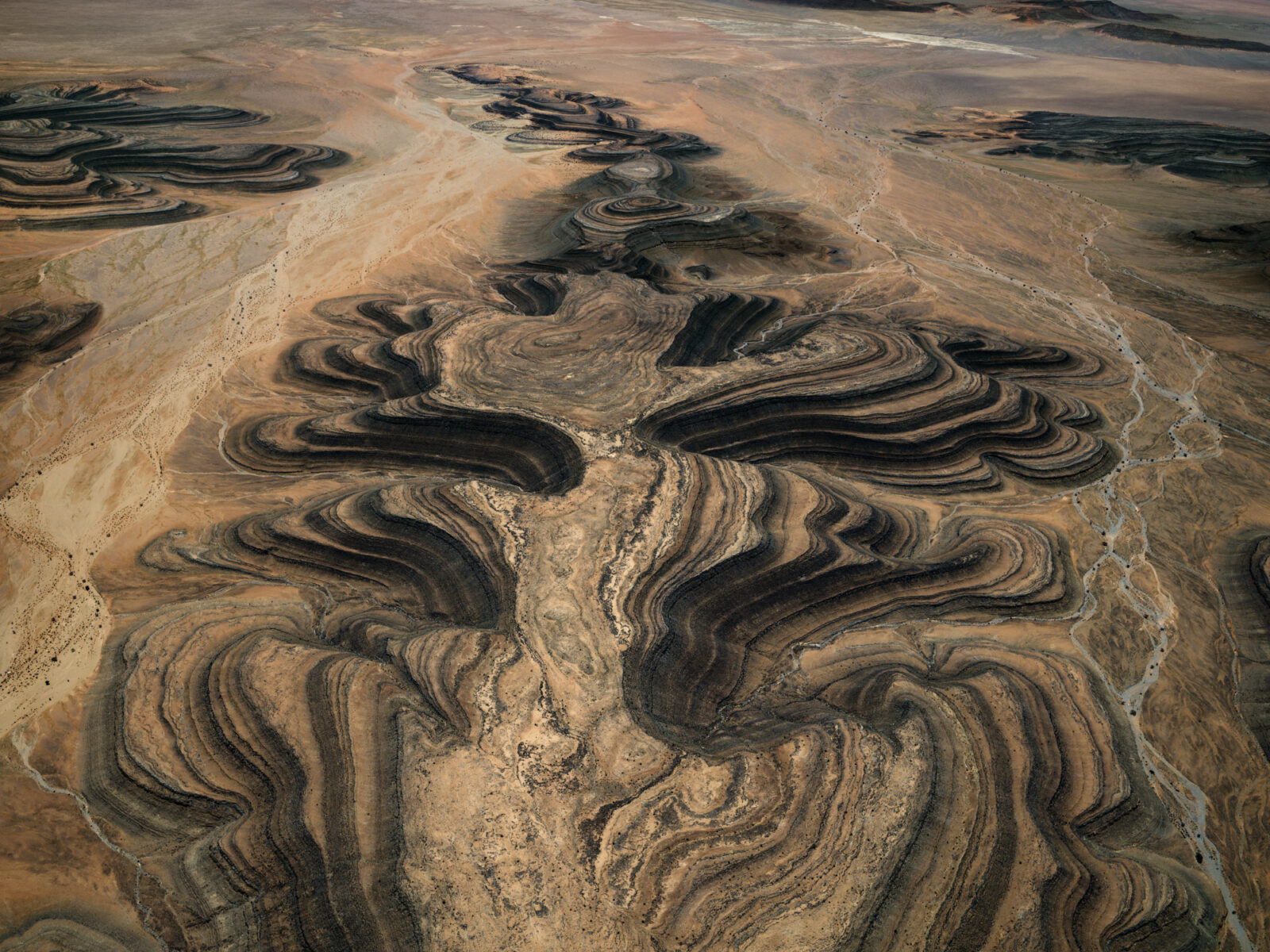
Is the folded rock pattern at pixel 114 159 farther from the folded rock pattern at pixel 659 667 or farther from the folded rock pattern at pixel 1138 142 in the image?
the folded rock pattern at pixel 1138 142

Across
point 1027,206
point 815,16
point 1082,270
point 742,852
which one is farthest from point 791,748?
point 815,16

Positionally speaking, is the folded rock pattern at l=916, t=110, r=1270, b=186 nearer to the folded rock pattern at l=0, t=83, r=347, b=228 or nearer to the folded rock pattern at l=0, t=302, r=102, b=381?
the folded rock pattern at l=0, t=83, r=347, b=228

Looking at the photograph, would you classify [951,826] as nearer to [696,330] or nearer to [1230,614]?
[1230,614]

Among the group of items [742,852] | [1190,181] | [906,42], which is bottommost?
[742,852]

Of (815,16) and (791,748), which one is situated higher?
(815,16)

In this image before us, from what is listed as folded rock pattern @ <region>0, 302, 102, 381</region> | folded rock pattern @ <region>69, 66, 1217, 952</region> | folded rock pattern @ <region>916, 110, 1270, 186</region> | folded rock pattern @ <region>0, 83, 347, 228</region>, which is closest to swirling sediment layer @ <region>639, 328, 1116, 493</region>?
folded rock pattern @ <region>69, 66, 1217, 952</region>

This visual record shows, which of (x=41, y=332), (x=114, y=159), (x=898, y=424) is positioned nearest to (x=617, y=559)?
(x=898, y=424)

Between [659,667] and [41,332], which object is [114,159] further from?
[659,667]
